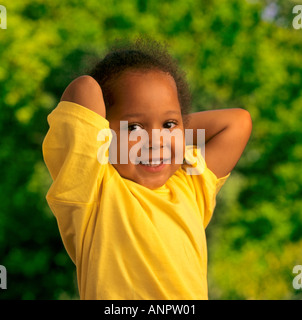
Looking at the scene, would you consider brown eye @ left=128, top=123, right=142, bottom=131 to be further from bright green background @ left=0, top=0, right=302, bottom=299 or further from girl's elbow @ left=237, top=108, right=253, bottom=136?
bright green background @ left=0, top=0, right=302, bottom=299

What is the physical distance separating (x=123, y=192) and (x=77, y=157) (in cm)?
11

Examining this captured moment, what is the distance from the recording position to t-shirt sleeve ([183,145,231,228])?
3.25 feet

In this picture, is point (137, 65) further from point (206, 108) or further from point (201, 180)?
point (206, 108)

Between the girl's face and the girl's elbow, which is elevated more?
the girl's elbow

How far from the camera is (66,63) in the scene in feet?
4.56

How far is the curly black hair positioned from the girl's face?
16mm

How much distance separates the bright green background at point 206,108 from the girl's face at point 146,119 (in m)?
0.56

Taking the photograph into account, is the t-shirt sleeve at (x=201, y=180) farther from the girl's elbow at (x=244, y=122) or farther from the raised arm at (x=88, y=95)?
the raised arm at (x=88, y=95)

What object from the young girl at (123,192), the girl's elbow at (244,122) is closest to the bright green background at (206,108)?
the girl's elbow at (244,122)

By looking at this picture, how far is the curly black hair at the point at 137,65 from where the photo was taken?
0.88 metres

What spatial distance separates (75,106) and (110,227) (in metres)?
0.23

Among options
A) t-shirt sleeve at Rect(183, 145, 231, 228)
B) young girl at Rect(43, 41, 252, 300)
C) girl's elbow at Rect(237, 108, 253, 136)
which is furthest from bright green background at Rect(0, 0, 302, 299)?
young girl at Rect(43, 41, 252, 300)
